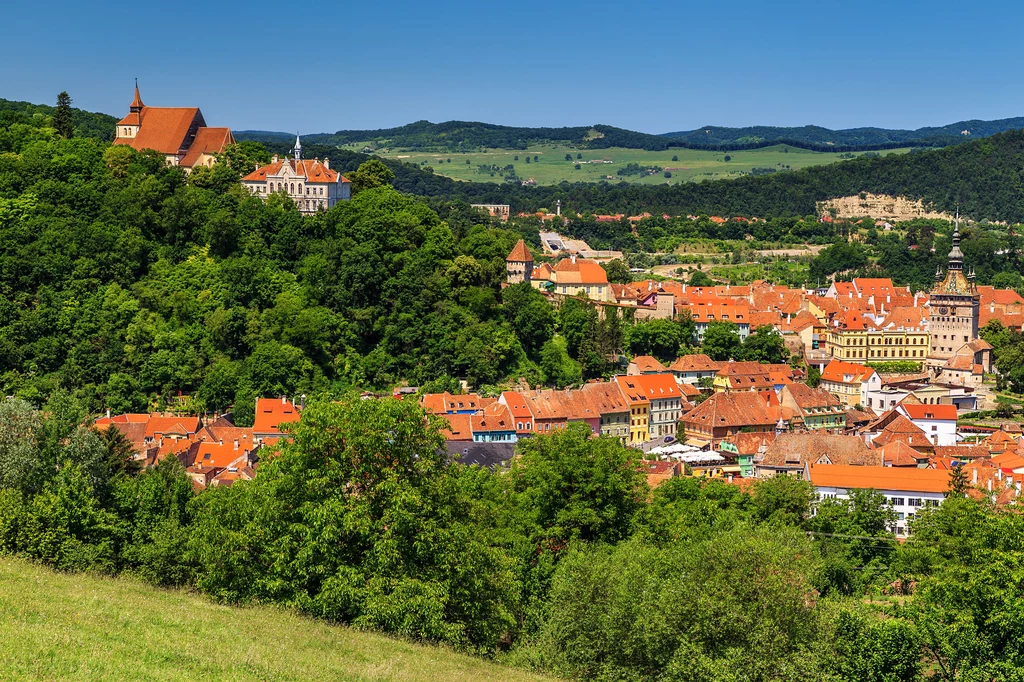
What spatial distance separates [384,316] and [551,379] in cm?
1038

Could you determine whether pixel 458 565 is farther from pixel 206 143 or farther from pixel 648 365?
pixel 206 143

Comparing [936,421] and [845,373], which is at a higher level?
[845,373]

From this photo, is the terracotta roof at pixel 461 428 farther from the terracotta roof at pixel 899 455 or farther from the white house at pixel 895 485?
the terracotta roof at pixel 899 455

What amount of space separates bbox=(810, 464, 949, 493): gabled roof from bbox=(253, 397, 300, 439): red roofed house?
2414cm

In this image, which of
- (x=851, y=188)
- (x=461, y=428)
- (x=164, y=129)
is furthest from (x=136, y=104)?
(x=851, y=188)

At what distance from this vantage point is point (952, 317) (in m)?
81.6

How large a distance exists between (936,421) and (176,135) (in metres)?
50.4

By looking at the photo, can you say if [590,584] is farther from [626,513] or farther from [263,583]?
[626,513]

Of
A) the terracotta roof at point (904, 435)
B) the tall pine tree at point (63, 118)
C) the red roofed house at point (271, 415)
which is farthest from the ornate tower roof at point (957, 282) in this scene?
the tall pine tree at point (63, 118)

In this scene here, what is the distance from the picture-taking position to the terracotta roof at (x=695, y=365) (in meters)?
71.7

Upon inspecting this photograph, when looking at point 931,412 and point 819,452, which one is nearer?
point 819,452

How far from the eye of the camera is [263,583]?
23.5 metres

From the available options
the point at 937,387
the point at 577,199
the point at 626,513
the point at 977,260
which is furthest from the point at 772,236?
the point at 626,513

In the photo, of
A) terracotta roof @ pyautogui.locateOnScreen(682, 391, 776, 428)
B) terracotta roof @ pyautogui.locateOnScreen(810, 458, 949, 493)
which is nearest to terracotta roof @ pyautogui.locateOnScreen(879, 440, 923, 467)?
terracotta roof @ pyautogui.locateOnScreen(810, 458, 949, 493)
